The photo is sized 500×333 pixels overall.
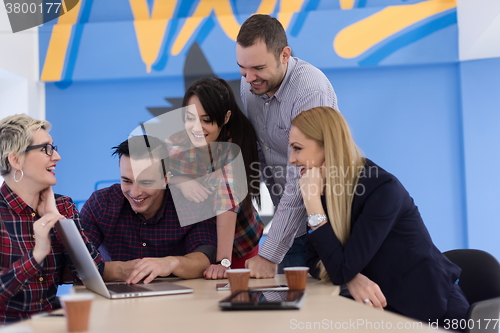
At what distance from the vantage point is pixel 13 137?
1.76 meters

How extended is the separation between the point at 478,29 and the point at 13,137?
3306 millimetres

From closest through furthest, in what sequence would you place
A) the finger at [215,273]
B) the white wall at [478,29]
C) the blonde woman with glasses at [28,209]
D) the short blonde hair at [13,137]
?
the blonde woman with glasses at [28,209]
the short blonde hair at [13,137]
the finger at [215,273]
the white wall at [478,29]

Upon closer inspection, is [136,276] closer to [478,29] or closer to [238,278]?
[238,278]

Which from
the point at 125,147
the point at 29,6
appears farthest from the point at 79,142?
the point at 125,147

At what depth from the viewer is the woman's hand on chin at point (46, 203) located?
175cm

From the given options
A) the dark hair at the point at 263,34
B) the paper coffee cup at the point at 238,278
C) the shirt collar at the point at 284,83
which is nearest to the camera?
the paper coffee cup at the point at 238,278

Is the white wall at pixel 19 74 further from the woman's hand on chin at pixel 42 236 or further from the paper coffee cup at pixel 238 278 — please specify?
the paper coffee cup at pixel 238 278

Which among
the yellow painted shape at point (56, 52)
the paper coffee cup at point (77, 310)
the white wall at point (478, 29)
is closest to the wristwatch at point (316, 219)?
the paper coffee cup at point (77, 310)

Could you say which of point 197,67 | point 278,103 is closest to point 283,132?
point 278,103

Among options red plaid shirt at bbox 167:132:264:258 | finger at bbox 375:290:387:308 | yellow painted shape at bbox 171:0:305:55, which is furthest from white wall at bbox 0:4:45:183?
finger at bbox 375:290:387:308

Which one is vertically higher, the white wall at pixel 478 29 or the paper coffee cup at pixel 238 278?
the white wall at pixel 478 29

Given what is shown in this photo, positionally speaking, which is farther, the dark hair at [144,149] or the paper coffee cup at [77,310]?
the dark hair at [144,149]

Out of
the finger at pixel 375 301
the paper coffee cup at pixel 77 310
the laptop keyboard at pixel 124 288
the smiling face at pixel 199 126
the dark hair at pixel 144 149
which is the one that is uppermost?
the smiling face at pixel 199 126

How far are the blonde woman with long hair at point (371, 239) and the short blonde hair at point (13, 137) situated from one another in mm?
1056
